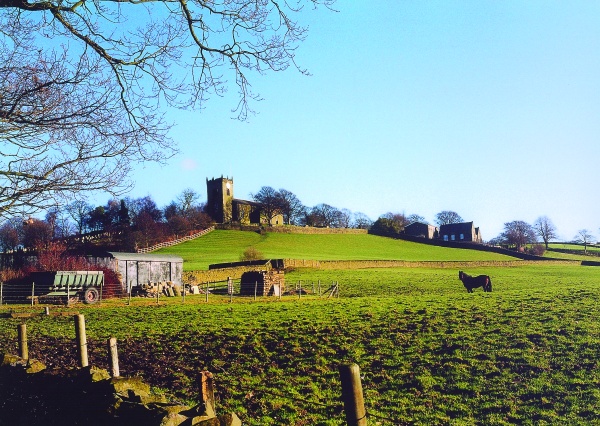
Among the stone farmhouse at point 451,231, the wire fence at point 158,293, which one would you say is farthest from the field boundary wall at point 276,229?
the wire fence at point 158,293

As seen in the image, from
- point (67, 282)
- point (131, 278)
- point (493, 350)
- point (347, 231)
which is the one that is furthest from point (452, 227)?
point (493, 350)

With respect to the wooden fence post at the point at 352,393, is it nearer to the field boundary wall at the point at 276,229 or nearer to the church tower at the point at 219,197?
the field boundary wall at the point at 276,229

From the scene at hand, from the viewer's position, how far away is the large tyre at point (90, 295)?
28.3m

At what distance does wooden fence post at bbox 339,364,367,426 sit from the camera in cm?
384

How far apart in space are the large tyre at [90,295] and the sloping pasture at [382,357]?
864 cm

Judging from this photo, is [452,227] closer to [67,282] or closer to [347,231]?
[347,231]

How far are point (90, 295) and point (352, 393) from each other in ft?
92.3

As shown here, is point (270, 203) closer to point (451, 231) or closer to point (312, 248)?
point (312, 248)

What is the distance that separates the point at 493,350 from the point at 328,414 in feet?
16.9

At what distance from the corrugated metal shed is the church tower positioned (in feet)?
252

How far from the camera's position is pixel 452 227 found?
126 m

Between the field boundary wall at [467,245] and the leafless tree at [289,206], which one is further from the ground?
the leafless tree at [289,206]

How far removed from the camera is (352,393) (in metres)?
3.85

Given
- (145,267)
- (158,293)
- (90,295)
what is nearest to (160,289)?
(158,293)
